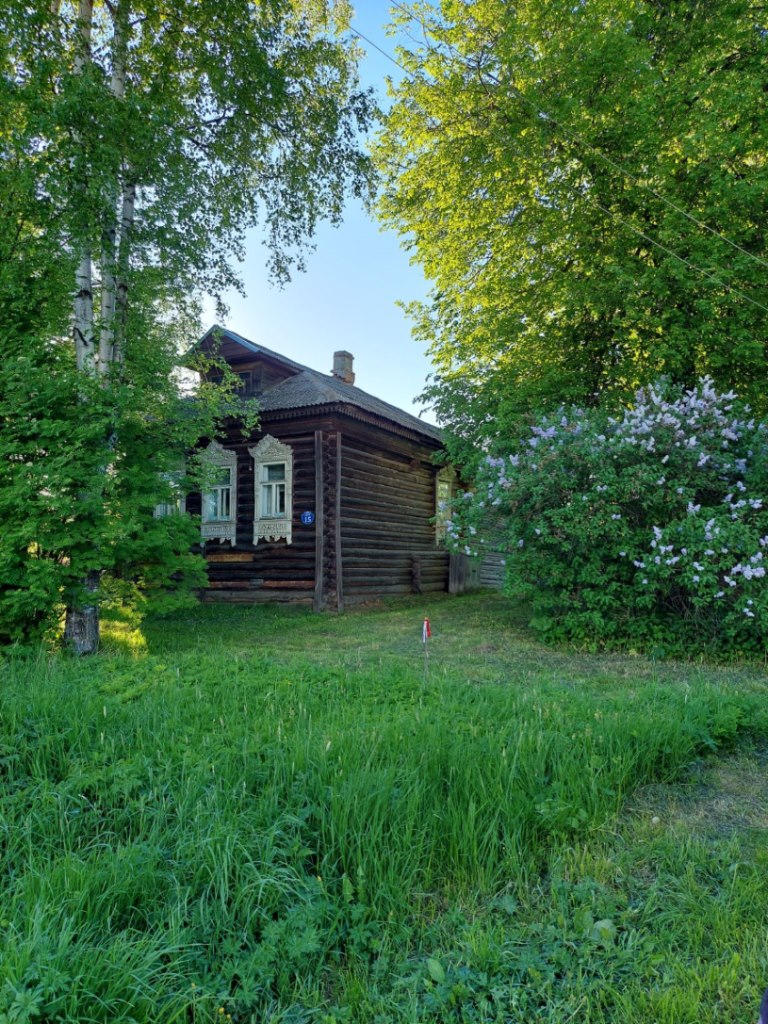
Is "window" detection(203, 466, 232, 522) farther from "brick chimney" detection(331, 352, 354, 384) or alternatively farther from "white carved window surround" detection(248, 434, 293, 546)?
"brick chimney" detection(331, 352, 354, 384)

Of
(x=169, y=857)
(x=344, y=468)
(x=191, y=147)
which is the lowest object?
(x=169, y=857)

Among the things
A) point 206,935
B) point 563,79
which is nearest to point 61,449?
point 206,935

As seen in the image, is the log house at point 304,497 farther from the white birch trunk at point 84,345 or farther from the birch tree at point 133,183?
the white birch trunk at point 84,345

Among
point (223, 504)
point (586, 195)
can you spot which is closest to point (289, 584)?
point (223, 504)

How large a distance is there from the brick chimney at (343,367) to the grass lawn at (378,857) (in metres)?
15.3

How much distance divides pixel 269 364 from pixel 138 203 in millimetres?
5810

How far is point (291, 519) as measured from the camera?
45.0 ft

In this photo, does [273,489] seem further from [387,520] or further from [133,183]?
[133,183]

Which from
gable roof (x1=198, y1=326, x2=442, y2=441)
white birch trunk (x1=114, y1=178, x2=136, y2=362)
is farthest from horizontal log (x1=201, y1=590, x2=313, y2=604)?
white birch trunk (x1=114, y1=178, x2=136, y2=362)

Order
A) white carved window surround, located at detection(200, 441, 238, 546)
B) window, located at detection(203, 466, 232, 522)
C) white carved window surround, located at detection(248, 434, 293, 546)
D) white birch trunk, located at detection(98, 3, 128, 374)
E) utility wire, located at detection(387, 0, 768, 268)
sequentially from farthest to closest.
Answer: window, located at detection(203, 466, 232, 522)
white carved window surround, located at detection(200, 441, 238, 546)
white carved window surround, located at detection(248, 434, 293, 546)
utility wire, located at detection(387, 0, 768, 268)
white birch trunk, located at detection(98, 3, 128, 374)

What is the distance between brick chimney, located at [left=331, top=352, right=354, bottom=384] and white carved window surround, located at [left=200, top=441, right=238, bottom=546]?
18.7 ft

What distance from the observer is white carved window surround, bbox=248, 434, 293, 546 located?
45.4ft

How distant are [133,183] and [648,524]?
8.56m

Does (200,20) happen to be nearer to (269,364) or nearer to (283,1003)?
(269,364)
